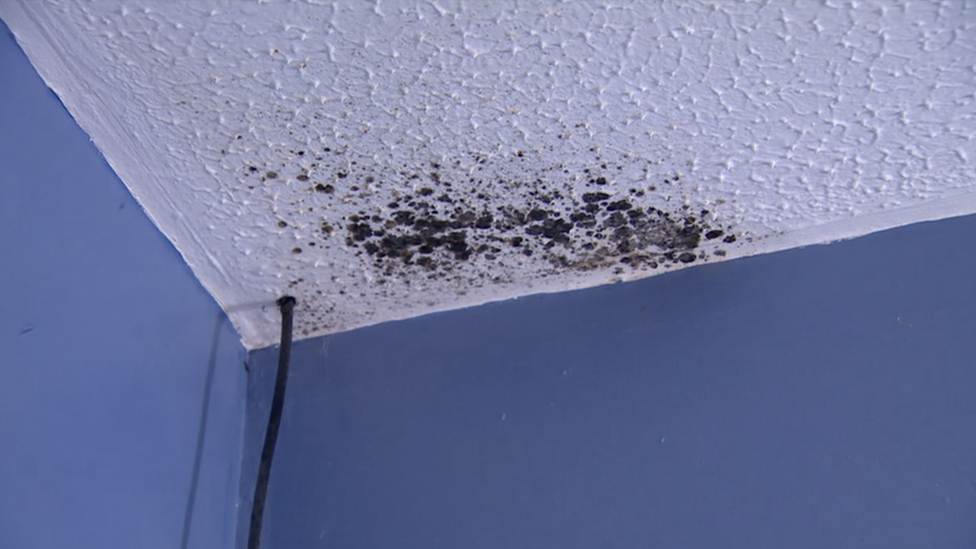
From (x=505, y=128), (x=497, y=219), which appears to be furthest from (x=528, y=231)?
(x=505, y=128)

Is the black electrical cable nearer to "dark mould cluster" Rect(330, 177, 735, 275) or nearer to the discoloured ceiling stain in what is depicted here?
the discoloured ceiling stain

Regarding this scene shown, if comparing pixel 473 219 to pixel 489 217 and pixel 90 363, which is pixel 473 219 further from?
pixel 90 363

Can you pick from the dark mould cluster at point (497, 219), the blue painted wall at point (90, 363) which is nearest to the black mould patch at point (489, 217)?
the dark mould cluster at point (497, 219)

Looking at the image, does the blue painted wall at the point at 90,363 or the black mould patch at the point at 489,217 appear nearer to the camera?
the blue painted wall at the point at 90,363

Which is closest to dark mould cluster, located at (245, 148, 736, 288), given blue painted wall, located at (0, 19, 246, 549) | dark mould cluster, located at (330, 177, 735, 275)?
dark mould cluster, located at (330, 177, 735, 275)

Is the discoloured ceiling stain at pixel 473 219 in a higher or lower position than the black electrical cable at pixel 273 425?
higher

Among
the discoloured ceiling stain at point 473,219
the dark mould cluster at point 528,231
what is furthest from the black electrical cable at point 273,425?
the dark mould cluster at point 528,231

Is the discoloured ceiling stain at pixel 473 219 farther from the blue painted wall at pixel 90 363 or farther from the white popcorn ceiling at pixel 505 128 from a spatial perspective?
the blue painted wall at pixel 90 363
